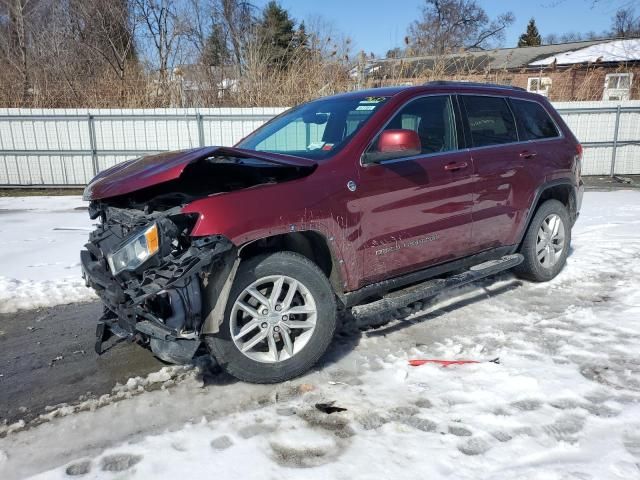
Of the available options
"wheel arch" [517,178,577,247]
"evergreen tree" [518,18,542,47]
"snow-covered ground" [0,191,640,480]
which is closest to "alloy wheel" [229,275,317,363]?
"snow-covered ground" [0,191,640,480]

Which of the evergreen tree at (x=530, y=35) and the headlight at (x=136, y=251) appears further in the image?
the evergreen tree at (x=530, y=35)

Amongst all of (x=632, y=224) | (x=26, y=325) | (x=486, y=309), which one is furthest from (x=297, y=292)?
(x=632, y=224)

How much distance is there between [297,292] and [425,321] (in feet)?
5.01

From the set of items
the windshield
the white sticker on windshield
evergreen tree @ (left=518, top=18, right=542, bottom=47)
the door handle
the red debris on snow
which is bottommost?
the red debris on snow

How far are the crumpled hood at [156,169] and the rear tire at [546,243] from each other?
9.35 feet

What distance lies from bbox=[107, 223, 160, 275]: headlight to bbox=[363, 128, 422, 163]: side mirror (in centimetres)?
153

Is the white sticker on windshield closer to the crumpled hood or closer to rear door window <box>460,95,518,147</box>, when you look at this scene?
the crumpled hood

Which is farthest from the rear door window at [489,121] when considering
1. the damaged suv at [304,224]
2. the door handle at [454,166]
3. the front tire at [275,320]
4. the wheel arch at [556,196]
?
the front tire at [275,320]

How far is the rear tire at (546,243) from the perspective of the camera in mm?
5133

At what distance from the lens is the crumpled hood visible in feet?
9.68

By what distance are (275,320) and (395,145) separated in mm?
1415

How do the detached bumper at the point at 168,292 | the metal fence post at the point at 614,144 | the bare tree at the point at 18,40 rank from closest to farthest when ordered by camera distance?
1. the detached bumper at the point at 168,292
2. the metal fence post at the point at 614,144
3. the bare tree at the point at 18,40

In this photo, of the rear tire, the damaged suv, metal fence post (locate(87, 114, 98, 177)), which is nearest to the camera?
the damaged suv

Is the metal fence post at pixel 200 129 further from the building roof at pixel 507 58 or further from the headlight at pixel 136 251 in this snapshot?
the headlight at pixel 136 251
